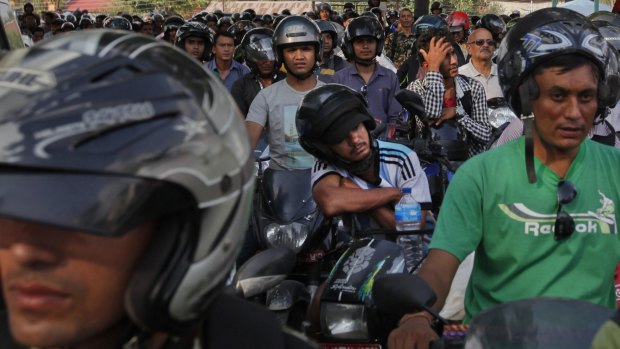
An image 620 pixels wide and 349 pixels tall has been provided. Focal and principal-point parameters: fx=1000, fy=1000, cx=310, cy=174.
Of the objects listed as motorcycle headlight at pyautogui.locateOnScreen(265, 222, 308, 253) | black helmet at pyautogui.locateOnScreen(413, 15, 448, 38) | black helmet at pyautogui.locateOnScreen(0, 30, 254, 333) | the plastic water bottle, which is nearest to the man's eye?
the plastic water bottle

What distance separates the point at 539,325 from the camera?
245 cm

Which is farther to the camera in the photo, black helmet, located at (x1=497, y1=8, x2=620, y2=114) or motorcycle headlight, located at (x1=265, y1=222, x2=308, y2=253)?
motorcycle headlight, located at (x1=265, y1=222, x2=308, y2=253)

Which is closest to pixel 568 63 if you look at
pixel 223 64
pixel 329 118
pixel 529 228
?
pixel 529 228

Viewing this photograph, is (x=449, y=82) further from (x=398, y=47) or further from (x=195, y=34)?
(x=398, y=47)

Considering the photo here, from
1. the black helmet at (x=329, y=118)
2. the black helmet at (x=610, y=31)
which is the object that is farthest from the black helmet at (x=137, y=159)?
the black helmet at (x=610, y=31)

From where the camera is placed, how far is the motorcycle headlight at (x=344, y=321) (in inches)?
175

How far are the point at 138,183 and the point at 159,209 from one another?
0.06 m

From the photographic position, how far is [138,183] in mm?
1742

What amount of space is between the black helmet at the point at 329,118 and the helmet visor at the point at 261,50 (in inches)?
198

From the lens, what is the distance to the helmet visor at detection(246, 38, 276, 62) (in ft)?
34.8

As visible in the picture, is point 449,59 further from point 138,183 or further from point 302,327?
point 138,183

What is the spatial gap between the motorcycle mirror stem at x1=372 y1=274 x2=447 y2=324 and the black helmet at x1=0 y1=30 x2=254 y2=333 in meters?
0.84

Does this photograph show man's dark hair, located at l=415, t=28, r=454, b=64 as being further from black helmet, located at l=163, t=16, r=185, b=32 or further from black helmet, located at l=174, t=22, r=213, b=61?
black helmet, located at l=163, t=16, r=185, b=32

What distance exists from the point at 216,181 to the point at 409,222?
11.5 feet
